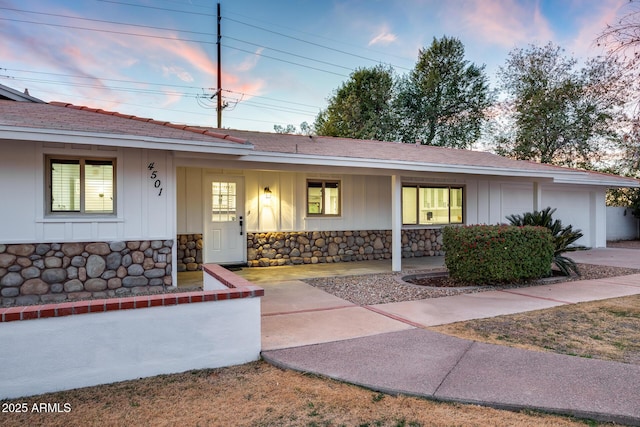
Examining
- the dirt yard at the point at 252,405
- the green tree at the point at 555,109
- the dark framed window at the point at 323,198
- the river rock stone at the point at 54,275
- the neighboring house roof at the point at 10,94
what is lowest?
the dirt yard at the point at 252,405

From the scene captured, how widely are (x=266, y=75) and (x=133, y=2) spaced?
254 inches

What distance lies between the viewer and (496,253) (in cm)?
725

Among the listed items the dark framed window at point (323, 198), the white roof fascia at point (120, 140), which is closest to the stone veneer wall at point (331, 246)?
the dark framed window at point (323, 198)

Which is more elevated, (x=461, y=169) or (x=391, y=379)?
(x=461, y=169)

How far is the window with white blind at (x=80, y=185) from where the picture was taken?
253 inches

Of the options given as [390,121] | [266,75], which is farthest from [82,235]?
[390,121]

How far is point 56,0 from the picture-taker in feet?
41.6

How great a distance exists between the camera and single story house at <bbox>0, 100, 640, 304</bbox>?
6145 millimetres

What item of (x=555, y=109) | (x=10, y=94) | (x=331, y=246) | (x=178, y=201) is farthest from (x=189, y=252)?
(x=555, y=109)

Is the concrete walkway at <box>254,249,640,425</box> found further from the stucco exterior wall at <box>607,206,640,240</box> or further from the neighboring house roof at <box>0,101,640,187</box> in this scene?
the stucco exterior wall at <box>607,206,640,240</box>

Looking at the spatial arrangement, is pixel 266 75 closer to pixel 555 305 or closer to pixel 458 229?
pixel 458 229

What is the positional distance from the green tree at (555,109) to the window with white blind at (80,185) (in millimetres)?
23001

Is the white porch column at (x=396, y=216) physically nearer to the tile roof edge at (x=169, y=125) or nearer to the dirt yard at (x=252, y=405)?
the tile roof edge at (x=169, y=125)

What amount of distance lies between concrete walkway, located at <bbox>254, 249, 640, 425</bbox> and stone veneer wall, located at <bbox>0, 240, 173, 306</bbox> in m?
2.18
